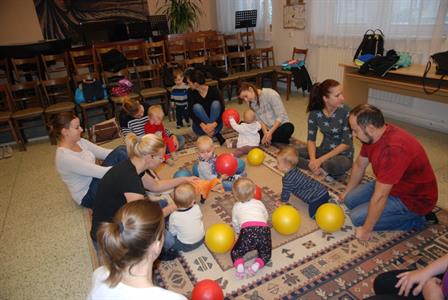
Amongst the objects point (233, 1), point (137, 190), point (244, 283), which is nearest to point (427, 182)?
point (244, 283)

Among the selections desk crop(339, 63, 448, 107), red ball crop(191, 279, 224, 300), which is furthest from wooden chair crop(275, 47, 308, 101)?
red ball crop(191, 279, 224, 300)

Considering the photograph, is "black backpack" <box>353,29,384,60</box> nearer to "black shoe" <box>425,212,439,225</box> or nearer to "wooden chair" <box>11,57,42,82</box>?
"black shoe" <box>425,212,439,225</box>

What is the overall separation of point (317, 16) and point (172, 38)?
282 cm

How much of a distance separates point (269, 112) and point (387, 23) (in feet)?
7.03

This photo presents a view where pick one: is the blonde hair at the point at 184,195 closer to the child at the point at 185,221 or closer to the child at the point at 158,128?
the child at the point at 185,221

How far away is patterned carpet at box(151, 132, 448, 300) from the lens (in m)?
1.84

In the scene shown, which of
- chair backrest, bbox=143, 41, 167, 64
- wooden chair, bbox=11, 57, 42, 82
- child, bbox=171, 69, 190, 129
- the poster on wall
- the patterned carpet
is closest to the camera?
the patterned carpet

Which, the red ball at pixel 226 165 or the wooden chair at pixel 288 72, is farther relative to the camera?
the wooden chair at pixel 288 72

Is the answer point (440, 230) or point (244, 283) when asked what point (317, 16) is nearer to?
point (440, 230)

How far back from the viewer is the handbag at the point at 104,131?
4.25 metres

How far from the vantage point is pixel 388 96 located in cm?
459

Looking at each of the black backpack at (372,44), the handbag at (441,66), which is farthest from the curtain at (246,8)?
the handbag at (441,66)

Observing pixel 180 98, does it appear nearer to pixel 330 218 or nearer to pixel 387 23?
pixel 387 23

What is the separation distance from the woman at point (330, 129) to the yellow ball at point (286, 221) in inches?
33.7
